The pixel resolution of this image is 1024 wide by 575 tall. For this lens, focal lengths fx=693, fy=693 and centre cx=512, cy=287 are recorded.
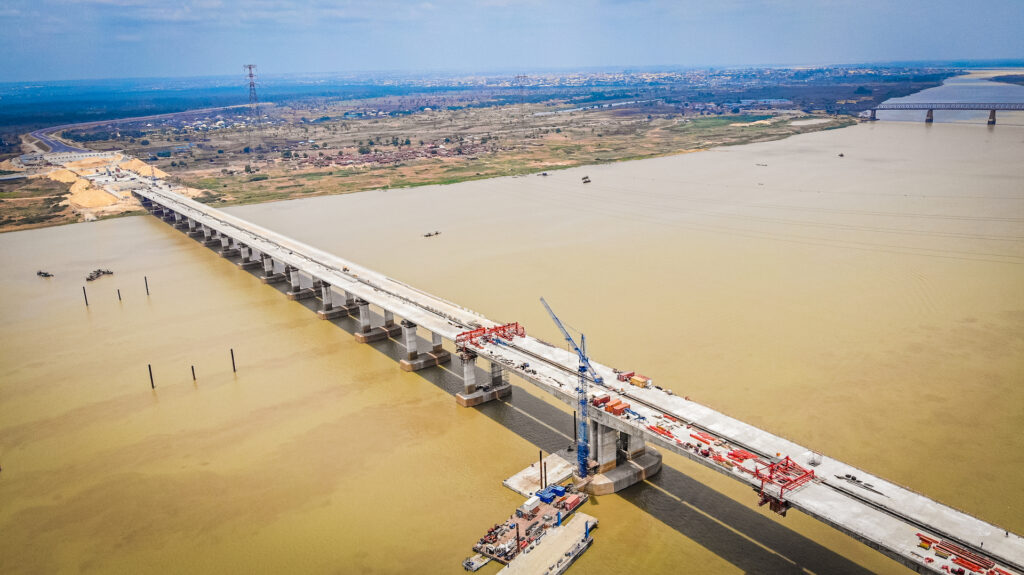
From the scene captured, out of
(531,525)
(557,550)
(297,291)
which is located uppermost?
(297,291)

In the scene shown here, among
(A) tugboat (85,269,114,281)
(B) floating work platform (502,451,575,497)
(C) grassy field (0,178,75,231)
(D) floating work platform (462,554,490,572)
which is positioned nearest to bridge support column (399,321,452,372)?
(B) floating work platform (502,451,575,497)

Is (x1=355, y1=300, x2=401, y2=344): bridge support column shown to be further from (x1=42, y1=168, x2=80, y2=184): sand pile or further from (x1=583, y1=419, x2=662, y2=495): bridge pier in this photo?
(x1=42, y1=168, x2=80, y2=184): sand pile

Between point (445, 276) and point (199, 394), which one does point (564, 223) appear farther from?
point (199, 394)

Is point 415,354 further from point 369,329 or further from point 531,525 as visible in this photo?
point 531,525

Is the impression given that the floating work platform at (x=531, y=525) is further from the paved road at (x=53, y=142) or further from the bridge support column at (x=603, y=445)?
the paved road at (x=53, y=142)

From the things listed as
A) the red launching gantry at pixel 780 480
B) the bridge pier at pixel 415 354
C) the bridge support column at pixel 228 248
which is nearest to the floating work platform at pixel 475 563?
the red launching gantry at pixel 780 480

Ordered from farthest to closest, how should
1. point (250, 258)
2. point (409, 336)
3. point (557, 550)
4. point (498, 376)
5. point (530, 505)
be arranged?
point (250, 258) < point (409, 336) < point (498, 376) < point (530, 505) < point (557, 550)

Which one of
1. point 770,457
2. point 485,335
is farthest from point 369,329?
point 770,457
